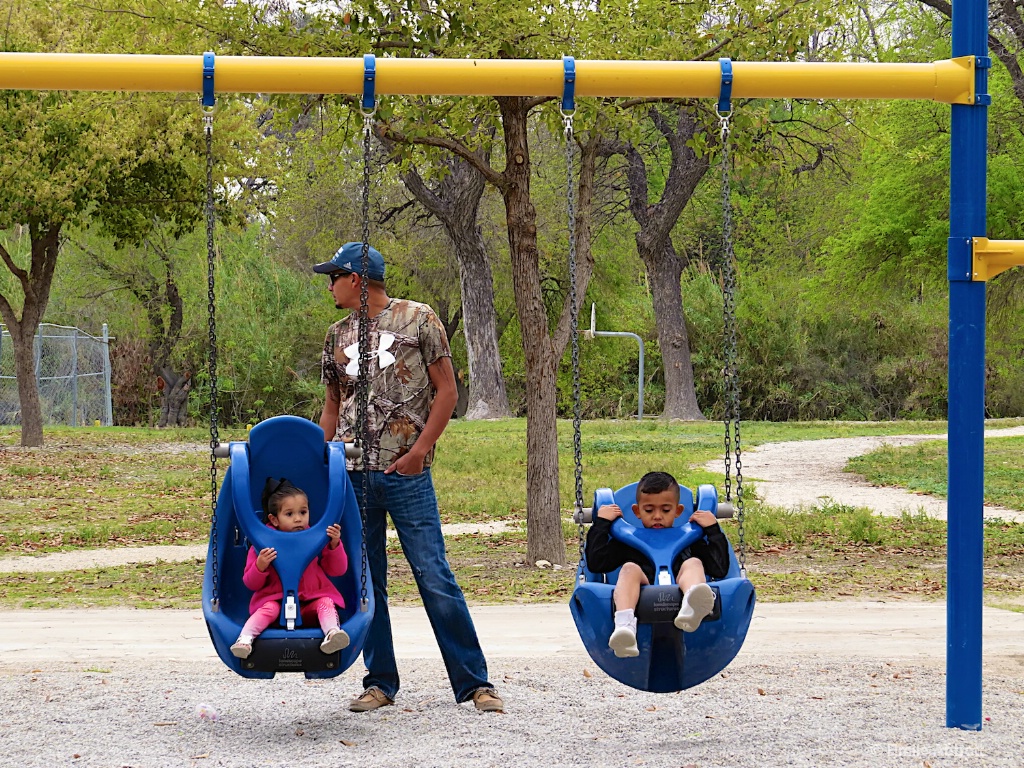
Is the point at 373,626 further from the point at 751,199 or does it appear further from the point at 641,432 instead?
the point at 751,199

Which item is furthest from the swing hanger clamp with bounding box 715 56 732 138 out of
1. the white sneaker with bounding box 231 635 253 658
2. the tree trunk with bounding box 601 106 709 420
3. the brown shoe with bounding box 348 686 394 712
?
the tree trunk with bounding box 601 106 709 420

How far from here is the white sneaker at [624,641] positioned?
4.42 meters

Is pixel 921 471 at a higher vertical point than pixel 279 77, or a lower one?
lower

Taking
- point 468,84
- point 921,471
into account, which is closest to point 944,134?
point 921,471

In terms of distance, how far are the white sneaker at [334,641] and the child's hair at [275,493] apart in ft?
1.94

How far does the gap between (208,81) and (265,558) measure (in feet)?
5.76

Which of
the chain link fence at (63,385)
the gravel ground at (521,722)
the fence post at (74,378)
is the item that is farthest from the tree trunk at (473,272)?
the gravel ground at (521,722)

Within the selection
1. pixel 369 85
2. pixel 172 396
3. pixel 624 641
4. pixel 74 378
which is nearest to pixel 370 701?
pixel 624 641

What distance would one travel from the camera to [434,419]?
4.86 metres

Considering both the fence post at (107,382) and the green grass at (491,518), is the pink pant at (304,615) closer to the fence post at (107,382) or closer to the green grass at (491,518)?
the green grass at (491,518)

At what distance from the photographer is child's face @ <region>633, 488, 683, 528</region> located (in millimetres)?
4988

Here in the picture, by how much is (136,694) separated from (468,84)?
9.92 feet

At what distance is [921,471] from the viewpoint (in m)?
18.5

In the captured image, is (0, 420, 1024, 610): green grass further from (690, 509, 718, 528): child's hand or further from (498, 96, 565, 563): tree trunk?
(690, 509, 718, 528): child's hand
